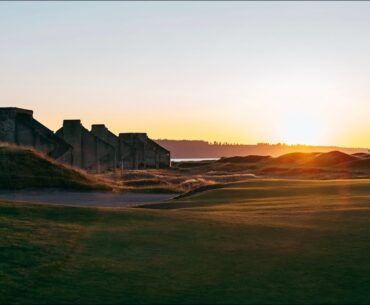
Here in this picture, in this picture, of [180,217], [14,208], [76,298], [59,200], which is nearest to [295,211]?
[180,217]

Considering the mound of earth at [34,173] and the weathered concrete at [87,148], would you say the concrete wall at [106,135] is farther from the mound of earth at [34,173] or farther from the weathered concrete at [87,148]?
the mound of earth at [34,173]

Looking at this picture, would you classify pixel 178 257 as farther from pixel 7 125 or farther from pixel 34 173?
pixel 7 125

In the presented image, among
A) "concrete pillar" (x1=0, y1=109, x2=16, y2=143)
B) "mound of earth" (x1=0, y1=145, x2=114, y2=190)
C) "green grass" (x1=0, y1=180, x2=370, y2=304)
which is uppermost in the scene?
"concrete pillar" (x1=0, y1=109, x2=16, y2=143)

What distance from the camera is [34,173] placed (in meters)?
34.5

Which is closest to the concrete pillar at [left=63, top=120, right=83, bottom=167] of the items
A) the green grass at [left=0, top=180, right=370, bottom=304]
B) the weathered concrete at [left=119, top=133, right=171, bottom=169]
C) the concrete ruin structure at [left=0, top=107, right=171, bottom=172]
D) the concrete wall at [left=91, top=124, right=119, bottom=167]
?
the concrete ruin structure at [left=0, top=107, right=171, bottom=172]

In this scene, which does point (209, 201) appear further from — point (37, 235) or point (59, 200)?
point (37, 235)

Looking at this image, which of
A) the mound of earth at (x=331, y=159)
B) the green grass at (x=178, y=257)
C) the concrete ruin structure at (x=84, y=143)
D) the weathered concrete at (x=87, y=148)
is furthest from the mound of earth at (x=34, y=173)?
the mound of earth at (x=331, y=159)

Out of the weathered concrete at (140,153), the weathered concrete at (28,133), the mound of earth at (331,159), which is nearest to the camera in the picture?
the weathered concrete at (28,133)

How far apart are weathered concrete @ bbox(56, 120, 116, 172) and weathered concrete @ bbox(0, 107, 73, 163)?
7955mm

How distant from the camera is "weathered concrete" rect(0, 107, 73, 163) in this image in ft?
163

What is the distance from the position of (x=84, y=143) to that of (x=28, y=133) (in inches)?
600

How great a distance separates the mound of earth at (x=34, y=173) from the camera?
109ft

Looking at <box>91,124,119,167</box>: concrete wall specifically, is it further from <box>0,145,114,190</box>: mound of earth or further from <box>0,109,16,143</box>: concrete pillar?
<box>0,145,114,190</box>: mound of earth

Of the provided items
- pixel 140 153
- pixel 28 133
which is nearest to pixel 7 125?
pixel 28 133
